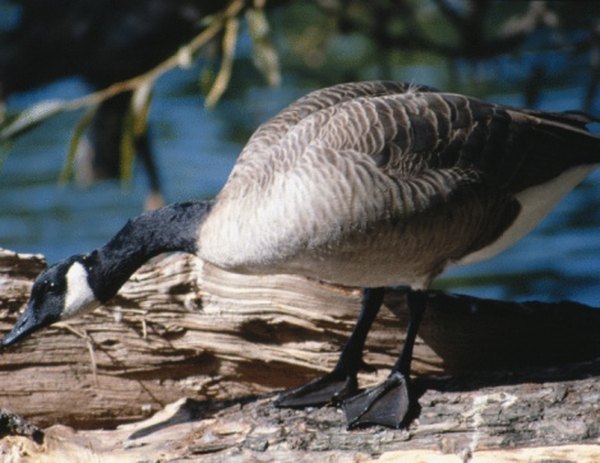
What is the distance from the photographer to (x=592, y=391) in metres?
4.32

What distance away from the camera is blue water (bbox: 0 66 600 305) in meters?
9.86

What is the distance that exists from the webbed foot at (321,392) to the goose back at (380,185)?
1.47 ft

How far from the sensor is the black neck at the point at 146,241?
183 inches

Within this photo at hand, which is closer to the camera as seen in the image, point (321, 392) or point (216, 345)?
point (321, 392)

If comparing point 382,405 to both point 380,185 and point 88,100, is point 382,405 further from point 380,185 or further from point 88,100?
point 88,100

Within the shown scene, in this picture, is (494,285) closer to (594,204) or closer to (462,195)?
(594,204)

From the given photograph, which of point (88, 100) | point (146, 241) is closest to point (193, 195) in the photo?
point (88, 100)

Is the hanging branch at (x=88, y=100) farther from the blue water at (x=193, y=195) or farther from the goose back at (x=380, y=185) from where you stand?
the blue water at (x=193, y=195)

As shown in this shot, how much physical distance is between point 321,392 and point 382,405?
36cm

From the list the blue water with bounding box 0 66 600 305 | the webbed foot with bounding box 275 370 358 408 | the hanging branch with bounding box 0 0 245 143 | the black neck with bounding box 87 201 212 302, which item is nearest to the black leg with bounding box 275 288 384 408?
the webbed foot with bounding box 275 370 358 408

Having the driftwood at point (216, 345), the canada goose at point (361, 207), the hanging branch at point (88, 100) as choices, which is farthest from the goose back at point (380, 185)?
the hanging branch at point (88, 100)

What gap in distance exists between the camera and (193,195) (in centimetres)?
1111

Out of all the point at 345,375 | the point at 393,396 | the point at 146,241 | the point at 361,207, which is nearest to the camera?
the point at 361,207

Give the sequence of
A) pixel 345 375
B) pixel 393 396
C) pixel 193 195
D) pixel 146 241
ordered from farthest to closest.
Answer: pixel 193 195
pixel 345 375
pixel 146 241
pixel 393 396
